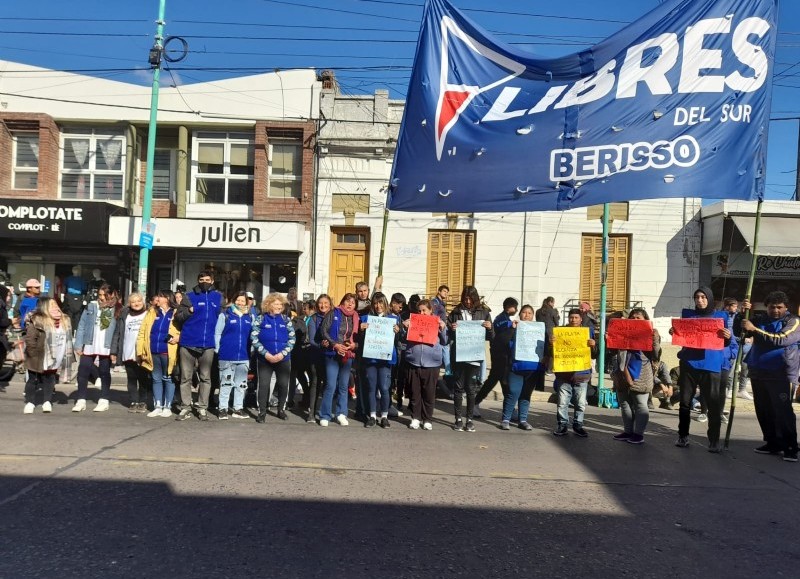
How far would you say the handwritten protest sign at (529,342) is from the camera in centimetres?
820

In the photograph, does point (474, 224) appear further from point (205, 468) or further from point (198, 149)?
point (205, 468)

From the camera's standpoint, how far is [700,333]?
Result: 283 inches

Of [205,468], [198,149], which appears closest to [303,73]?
[198,149]

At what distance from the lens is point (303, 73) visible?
1725cm

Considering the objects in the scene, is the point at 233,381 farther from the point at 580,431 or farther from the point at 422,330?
the point at 580,431

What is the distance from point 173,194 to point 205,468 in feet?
45.3

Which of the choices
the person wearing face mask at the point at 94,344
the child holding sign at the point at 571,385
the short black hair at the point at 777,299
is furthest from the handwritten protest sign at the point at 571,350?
the person wearing face mask at the point at 94,344

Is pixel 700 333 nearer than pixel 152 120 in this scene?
Yes

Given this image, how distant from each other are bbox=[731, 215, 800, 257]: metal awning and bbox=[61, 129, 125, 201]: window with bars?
16913 millimetres

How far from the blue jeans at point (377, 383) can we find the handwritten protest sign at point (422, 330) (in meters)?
0.57

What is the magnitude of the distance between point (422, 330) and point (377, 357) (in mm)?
701

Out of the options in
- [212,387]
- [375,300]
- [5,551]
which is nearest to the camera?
[5,551]

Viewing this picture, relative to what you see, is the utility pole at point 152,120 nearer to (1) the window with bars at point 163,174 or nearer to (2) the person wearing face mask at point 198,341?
(1) the window with bars at point 163,174

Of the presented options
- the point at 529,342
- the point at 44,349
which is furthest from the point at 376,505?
the point at 44,349
